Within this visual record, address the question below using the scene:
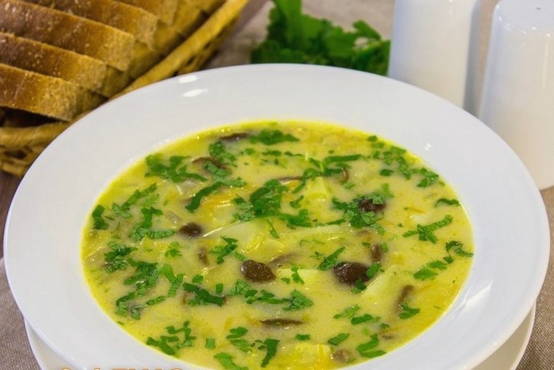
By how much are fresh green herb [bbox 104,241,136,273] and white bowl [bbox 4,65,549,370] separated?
0.31 ft

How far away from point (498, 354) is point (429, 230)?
1.52ft

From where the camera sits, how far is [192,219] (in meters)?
2.87

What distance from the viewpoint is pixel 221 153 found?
3.20 meters

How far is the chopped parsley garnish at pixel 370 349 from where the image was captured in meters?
2.34

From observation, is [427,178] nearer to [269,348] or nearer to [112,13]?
[269,348]

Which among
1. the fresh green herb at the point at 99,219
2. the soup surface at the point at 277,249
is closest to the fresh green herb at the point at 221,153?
the soup surface at the point at 277,249

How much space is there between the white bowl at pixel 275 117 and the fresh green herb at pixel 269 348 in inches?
8.6

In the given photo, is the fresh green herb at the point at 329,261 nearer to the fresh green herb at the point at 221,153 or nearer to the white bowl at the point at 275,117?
the white bowl at the point at 275,117

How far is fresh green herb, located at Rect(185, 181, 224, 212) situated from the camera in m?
2.92

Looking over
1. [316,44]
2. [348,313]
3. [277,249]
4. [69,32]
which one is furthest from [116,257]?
[316,44]

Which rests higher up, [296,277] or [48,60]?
[48,60]

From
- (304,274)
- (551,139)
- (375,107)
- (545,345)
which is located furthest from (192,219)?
(551,139)

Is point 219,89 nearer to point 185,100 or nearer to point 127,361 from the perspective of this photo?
point 185,100

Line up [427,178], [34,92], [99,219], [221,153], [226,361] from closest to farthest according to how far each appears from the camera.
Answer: [226,361] → [99,219] → [427,178] → [221,153] → [34,92]
